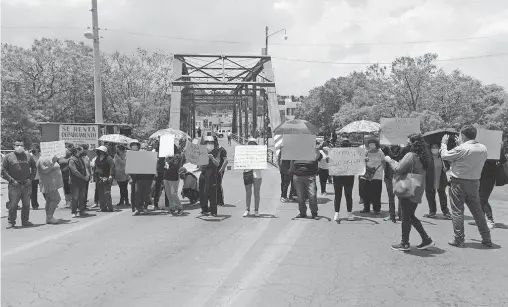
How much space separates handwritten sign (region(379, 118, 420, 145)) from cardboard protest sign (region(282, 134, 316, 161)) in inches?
74.4

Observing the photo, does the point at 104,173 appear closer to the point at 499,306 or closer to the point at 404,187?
the point at 404,187

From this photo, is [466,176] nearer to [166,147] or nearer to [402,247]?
[402,247]

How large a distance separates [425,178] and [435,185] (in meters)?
0.97

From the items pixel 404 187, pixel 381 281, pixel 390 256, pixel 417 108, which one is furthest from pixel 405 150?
pixel 417 108

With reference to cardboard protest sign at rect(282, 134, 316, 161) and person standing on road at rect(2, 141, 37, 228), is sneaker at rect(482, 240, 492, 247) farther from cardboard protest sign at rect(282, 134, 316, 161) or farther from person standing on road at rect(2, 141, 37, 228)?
person standing on road at rect(2, 141, 37, 228)

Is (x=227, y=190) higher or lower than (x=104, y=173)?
lower

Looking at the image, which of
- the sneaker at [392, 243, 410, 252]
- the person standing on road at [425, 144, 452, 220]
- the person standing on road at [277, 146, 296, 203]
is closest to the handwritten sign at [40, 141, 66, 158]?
the person standing on road at [277, 146, 296, 203]

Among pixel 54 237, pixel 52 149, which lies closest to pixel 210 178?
pixel 54 237

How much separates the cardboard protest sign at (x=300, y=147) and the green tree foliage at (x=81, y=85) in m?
34.1

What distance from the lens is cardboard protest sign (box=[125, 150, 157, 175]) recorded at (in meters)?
9.27

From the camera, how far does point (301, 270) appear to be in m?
5.44

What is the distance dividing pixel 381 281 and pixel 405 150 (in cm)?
266

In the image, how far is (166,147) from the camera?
30.4ft

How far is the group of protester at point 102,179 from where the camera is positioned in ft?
27.2
